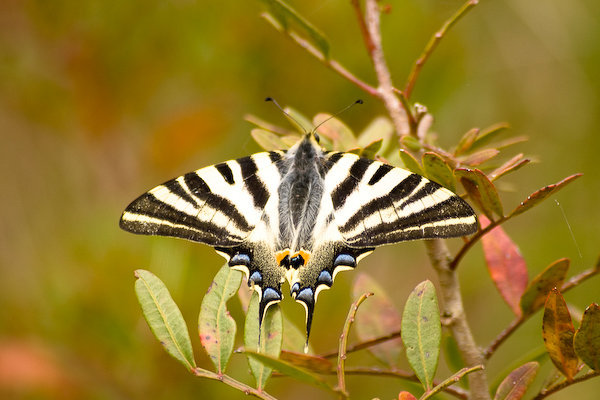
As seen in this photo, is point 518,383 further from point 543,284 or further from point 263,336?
point 263,336

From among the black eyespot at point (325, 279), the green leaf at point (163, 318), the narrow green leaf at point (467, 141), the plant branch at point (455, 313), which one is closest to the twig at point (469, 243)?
the plant branch at point (455, 313)

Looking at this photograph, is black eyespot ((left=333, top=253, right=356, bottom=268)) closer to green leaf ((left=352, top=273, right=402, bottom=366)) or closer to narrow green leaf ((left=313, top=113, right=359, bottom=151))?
green leaf ((left=352, top=273, right=402, bottom=366))

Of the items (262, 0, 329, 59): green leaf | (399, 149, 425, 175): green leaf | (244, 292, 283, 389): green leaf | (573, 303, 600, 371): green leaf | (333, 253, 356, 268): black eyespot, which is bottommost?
(573, 303, 600, 371): green leaf

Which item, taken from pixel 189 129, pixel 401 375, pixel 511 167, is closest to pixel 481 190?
pixel 511 167

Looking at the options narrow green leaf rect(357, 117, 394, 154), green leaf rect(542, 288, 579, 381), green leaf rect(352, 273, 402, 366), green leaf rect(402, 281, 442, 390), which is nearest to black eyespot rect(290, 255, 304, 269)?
green leaf rect(352, 273, 402, 366)

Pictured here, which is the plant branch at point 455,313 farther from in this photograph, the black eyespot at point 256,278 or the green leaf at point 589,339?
the black eyespot at point 256,278

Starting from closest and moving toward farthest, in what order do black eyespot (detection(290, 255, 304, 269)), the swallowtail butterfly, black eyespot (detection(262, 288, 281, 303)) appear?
1. black eyespot (detection(262, 288, 281, 303))
2. the swallowtail butterfly
3. black eyespot (detection(290, 255, 304, 269))

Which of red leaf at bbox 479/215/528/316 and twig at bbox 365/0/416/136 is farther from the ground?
twig at bbox 365/0/416/136

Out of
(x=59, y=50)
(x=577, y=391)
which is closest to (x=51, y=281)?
(x=59, y=50)
